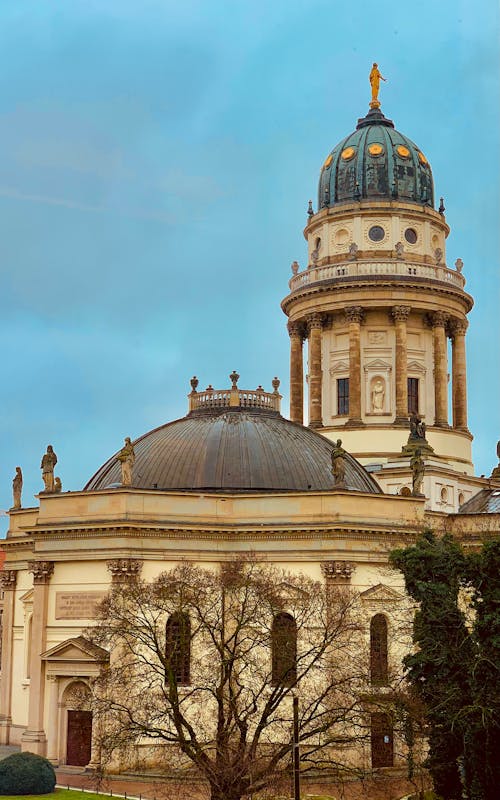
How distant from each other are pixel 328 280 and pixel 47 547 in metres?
28.1

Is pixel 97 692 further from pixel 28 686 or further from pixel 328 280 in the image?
pixel 328 280

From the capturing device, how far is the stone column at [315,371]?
76688 mm

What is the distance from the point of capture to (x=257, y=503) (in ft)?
179

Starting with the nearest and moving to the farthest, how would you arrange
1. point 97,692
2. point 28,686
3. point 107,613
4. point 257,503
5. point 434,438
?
point 107,613, point 97,692, point 257,503, point 28,686, point 434,438

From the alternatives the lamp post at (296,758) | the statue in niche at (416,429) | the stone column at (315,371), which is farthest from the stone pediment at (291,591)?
the stone column at (315,371)

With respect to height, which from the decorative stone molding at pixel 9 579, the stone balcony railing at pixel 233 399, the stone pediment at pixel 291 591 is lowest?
the stone pediment at pixel 291 591

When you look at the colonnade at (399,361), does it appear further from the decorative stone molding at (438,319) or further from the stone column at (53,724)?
the stone column at (53,724)

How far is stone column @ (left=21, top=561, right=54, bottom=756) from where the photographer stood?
53.4 m

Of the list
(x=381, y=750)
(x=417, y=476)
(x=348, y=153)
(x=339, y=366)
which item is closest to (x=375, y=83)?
(x=348, y=153)

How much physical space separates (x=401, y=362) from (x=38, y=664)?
97.9ft

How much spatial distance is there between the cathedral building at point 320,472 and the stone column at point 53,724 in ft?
0.19

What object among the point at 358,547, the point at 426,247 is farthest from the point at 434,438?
the point at 358,547

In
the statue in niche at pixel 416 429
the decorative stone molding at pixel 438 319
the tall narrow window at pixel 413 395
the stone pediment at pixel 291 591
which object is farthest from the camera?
the decorative stone molding at pixel 438 319

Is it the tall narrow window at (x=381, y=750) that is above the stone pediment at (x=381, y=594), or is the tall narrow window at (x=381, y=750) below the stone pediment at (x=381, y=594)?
below
